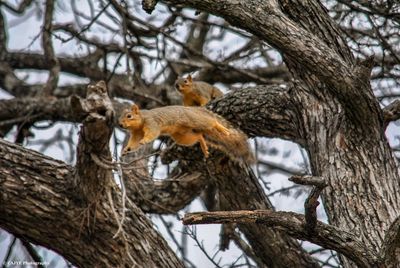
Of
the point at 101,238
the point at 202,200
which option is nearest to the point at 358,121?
the point at 101,238

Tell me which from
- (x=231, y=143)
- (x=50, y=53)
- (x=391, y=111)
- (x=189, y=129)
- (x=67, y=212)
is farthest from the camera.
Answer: (x=50, y=53)

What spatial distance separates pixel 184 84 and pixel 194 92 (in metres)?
0.11

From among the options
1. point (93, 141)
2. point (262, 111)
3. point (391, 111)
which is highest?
point (262, 111)

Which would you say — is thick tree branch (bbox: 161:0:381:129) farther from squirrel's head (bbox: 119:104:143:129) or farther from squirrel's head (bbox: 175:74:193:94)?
squirrel's head (bbox: 175:74:193:94)

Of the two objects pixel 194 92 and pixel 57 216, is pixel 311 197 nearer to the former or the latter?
pixel 57 216

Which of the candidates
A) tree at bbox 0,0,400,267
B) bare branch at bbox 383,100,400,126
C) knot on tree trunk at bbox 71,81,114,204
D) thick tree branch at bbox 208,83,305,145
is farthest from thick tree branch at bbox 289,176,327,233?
thick tree branch at bbox 208,83,305,145

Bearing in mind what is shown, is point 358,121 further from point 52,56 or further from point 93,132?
point 52,56

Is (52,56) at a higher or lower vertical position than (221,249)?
higher

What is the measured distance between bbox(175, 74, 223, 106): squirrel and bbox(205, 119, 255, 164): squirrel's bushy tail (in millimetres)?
1211

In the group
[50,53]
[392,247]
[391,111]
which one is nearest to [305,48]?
[391,111]

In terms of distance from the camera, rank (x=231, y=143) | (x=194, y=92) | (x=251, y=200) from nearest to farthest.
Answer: (x=231, y=143) < (x=251, y=200) < (x=194, y=92)

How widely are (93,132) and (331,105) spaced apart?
5.48 ft

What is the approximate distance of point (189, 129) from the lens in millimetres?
5000

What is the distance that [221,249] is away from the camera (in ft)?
19.3
